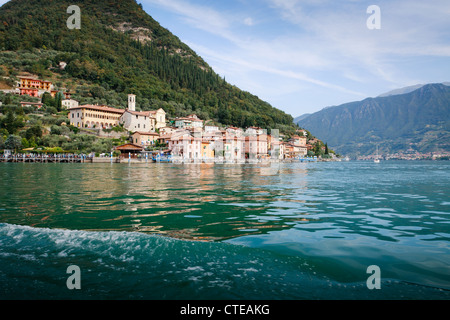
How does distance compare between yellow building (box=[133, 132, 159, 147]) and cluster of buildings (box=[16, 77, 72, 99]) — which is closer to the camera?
yellow building (box=[133, 132, 159, 147])

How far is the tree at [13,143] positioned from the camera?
221 ft

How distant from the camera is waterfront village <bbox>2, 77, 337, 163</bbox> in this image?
81512 millimetres

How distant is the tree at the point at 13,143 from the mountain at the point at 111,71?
40983 mm

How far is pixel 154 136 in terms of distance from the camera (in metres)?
95.2

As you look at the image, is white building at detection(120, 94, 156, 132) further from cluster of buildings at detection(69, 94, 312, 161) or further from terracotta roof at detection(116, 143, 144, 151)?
terracotta roof at detection(116, 143, 144, 151)

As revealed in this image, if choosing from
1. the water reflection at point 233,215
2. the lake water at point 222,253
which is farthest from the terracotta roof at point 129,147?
the lake water at point 222,253

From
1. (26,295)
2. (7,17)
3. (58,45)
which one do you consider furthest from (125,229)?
(7,17)

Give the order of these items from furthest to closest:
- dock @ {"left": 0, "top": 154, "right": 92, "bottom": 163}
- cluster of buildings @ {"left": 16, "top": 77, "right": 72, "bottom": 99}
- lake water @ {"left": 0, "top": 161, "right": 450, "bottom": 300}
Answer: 1. cluster of buildings @ {"left": 16, "top": 77, "right": 72, "bottom": 99}
2. dock @ {"left": 0, "top": 154, "right": 92, "bottom": 163}
3. lake water @ {"left": 0, "top": 161, "right": 450, "bottom": 300}

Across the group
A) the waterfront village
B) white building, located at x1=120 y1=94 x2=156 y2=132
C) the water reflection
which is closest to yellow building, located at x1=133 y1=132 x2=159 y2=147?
the waterfront village

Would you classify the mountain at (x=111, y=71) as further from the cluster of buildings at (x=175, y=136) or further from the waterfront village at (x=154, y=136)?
the cluster of buildings at (x=175, y=136)

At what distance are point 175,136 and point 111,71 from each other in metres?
70.6

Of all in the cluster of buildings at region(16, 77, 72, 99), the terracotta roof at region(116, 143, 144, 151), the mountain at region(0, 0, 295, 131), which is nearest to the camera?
the terracotta roof at region(116, 143, 144, 151)

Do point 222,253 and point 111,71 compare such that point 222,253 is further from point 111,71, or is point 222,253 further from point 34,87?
point 111,71

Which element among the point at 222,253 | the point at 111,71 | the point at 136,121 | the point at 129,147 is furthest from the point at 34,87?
the point at 222,253
